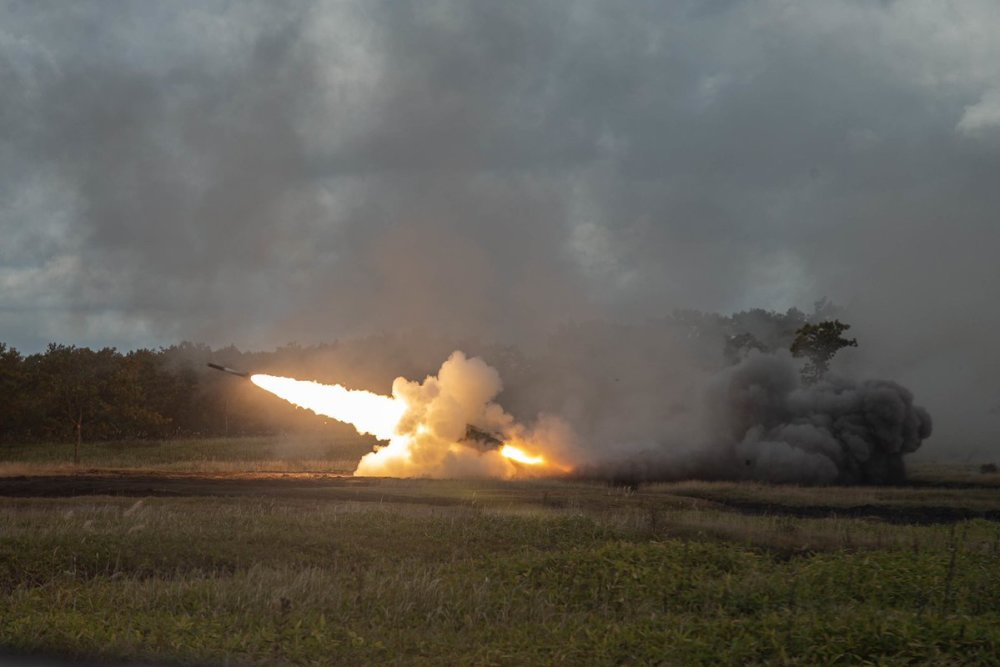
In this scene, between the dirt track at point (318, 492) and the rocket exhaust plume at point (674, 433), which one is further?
the rocket exhaust plume at point (674, 433)

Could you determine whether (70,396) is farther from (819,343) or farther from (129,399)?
(819,343)

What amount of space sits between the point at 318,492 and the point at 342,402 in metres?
10.3

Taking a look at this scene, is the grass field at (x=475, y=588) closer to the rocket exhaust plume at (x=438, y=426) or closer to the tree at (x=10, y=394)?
the rocket exhaust plume at (x=438, y=426)

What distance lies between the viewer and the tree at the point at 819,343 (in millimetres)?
78938

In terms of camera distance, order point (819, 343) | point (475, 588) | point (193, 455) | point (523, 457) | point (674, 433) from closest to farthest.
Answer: point (475, 588) → point (523, 457) → point (674, 433) → point (193, 455) → point (819, 343)

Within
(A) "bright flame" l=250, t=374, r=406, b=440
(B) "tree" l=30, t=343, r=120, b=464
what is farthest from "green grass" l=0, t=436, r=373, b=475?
(A) "bright flame" l=250, t=374, r=406, b=440

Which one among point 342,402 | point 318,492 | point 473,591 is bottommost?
point 473,591

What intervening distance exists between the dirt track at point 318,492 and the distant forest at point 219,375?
1607 cm

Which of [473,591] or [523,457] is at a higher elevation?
[523,457]

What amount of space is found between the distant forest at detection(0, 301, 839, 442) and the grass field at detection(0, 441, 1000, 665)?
38.5 m

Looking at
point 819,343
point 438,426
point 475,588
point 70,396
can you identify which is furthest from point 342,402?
point 819,343

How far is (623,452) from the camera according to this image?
58906mm

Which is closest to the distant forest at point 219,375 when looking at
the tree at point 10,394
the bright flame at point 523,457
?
the tree at point 10,394

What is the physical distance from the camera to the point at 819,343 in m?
79.9
